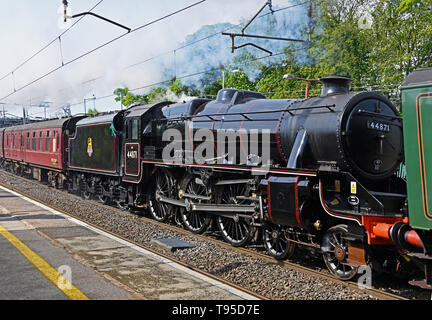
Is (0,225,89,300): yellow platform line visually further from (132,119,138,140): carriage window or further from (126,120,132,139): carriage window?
(126,120,132,139): carriage window

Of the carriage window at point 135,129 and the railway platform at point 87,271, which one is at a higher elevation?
the carriage window at point 135,129

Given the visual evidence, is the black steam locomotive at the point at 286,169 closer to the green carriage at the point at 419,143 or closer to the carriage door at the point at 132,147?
the carriage door at the point at 132,147

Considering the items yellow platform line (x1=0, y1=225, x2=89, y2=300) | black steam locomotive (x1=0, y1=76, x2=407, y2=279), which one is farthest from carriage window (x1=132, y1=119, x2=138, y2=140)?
yellow platform line (x1=0, y1=225, x2=89, y2=300)

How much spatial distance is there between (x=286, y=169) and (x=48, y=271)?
13.3ft

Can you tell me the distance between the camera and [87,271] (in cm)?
615

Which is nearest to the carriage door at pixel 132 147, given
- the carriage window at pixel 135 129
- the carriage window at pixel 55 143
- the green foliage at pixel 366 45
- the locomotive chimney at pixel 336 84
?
the carriage window at pixel 135 129

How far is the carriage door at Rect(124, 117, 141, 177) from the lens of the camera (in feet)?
40.2

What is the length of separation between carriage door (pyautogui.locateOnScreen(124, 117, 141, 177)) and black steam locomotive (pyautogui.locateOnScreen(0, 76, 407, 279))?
135 mm

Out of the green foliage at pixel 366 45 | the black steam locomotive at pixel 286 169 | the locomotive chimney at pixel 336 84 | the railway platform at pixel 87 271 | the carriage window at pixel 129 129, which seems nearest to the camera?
the railway platform at pixel 87 271

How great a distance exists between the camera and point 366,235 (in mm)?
6277

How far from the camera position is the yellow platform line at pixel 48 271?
5.13 meters

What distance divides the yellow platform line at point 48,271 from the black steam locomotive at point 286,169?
3.61 meters
